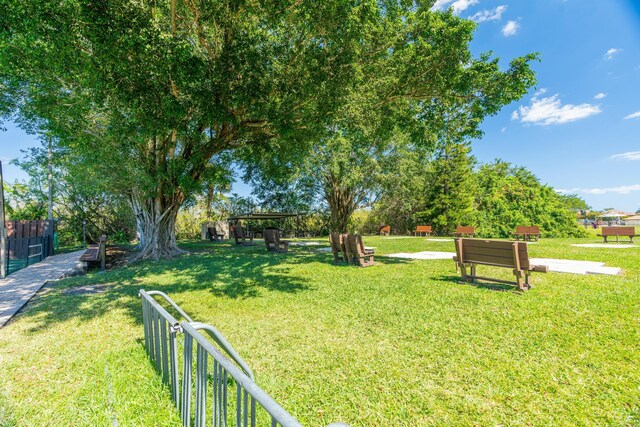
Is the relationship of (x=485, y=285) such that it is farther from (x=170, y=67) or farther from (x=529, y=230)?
(x=529, y=230)

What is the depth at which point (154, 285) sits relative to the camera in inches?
263

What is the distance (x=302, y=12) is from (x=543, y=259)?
9.99m

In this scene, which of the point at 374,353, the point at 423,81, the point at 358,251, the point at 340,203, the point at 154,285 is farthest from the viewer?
the point at 340,203

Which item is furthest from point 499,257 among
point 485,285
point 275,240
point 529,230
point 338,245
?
point 529,230

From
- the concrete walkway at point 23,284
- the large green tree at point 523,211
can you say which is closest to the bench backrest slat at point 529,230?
the large green tree at point 523,211

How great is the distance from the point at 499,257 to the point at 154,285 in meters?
7.53

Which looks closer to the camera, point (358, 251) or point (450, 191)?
point (358, 251)

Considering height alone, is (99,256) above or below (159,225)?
below

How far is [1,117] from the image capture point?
10.1m

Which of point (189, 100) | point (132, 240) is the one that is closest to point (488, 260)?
point (189, 100)

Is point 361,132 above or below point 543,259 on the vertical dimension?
above

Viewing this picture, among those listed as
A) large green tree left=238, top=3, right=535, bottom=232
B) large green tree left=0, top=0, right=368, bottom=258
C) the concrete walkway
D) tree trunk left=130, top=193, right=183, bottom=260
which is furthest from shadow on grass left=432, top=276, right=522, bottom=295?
tree trunk left=130, top=193, right=183, bottom=260

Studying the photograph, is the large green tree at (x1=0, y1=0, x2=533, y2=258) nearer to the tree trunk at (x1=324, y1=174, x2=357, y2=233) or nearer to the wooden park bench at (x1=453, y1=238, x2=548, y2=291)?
the wooden park bench at (x1=453, y1=238, x2=548, y2=291)

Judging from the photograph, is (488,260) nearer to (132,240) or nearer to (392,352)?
(392,352)
